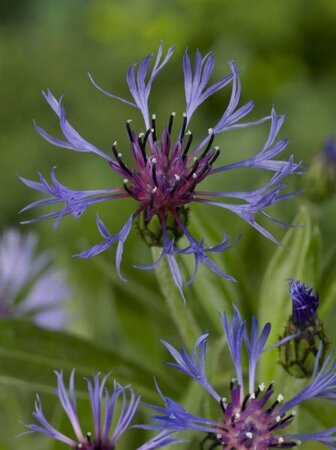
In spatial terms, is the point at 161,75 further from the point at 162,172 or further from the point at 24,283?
the point at 162,172

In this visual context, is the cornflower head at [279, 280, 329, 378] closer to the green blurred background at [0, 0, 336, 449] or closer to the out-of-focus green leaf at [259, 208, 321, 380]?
the out-of-focus green leaf at [259, 208, 321, 380]

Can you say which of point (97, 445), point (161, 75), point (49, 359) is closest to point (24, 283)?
point (49, 359)

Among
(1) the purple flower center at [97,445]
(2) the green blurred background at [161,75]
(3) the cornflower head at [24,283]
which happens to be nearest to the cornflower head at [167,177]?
(1) the purple flower center at [97,445]

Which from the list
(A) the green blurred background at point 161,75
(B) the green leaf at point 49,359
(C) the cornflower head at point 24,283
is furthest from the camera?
(A) the green blurred background at point 161,75

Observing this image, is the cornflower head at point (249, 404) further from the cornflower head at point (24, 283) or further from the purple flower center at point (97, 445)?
the cornflower head at point (24, 283)

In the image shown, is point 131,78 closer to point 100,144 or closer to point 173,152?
point 173,152
